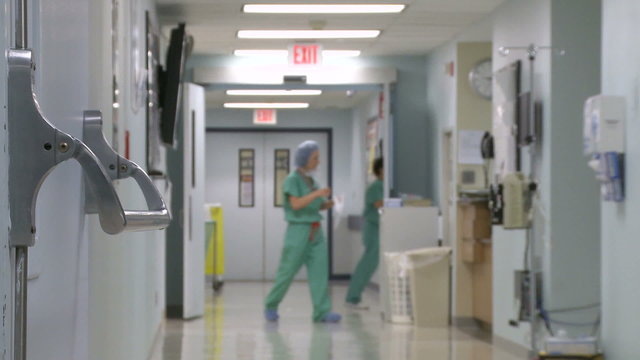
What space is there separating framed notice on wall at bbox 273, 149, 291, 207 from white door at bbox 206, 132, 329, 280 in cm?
3

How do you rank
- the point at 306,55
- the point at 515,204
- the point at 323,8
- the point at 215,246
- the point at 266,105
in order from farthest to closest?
the point at 266,105 → the point at 215,246 → the point at 306,55 → the point at 323,8 → the point at 515,204

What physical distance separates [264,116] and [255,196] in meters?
1.18

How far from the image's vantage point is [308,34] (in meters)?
9.28

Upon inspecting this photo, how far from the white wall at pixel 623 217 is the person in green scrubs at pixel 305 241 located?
153 inches

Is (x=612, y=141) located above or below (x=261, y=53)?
below

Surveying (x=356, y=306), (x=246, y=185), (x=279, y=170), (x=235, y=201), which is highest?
(x=279, y=170)

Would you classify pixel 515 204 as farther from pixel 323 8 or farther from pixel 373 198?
pixel 373 198

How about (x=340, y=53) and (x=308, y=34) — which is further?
(x=340, y=53)

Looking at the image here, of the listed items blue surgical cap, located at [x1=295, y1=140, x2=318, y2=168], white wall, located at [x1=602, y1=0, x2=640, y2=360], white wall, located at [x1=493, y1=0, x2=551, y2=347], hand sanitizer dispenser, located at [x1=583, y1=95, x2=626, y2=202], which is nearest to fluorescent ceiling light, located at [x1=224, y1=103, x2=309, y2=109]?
blue surgical cap, located at [x1=295, y1=140, x2=318, y2=168]

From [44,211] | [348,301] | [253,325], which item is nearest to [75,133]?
[44,211]

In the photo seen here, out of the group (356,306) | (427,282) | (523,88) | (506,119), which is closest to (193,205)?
(427,282)

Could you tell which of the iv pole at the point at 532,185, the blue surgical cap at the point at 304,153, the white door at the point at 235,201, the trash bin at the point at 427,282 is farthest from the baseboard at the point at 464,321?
the white door at the point at 235,201

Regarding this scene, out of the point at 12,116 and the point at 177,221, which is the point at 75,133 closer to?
the point at 12,116

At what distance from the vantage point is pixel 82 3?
3070 millimetres
